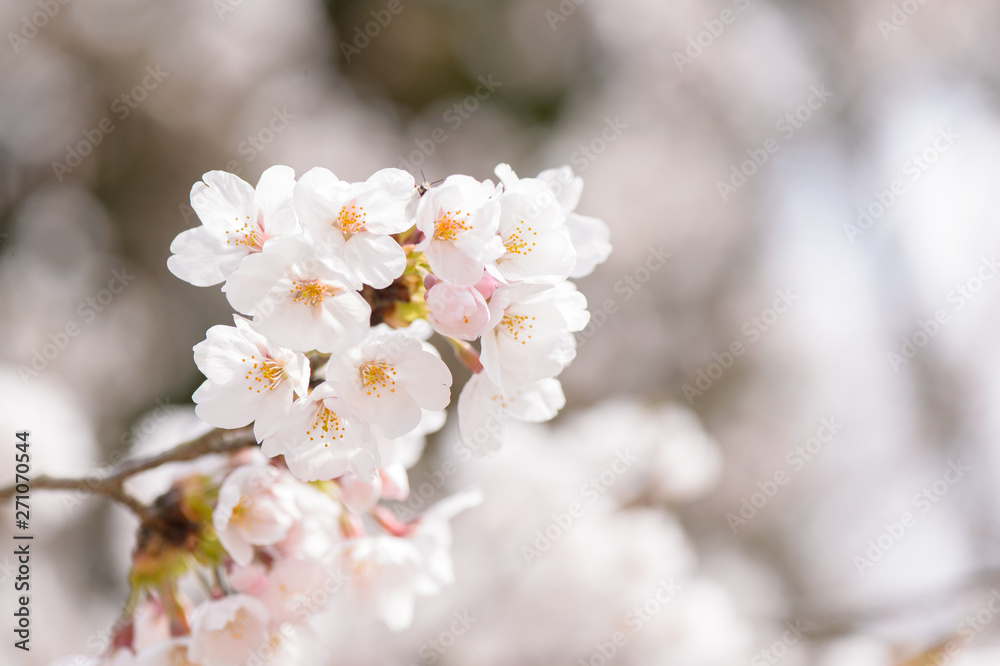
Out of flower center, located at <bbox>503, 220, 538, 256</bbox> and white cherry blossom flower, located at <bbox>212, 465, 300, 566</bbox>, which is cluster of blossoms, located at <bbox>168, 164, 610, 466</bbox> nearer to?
flower center, located at <bbox>503, 220, 538, 256</bbox>

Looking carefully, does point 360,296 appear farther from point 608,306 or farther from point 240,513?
point 608,306

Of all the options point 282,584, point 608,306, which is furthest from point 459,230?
point 608,306

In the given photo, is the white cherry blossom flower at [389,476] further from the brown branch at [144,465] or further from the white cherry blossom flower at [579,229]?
the white cherry blossom flower at [579,229]

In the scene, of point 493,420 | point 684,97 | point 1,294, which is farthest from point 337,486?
point 684,97

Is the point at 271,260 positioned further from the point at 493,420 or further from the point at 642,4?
the point at 642,4

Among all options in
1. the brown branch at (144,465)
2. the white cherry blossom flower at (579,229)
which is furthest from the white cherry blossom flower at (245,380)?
the white cherry blossom flower at (579,229)

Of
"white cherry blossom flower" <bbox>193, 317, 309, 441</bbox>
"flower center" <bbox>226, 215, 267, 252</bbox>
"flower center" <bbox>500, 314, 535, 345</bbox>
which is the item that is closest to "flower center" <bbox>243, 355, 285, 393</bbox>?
"white cherry blossom flower" <bbox>193, 317, 309, 441</bbox>
